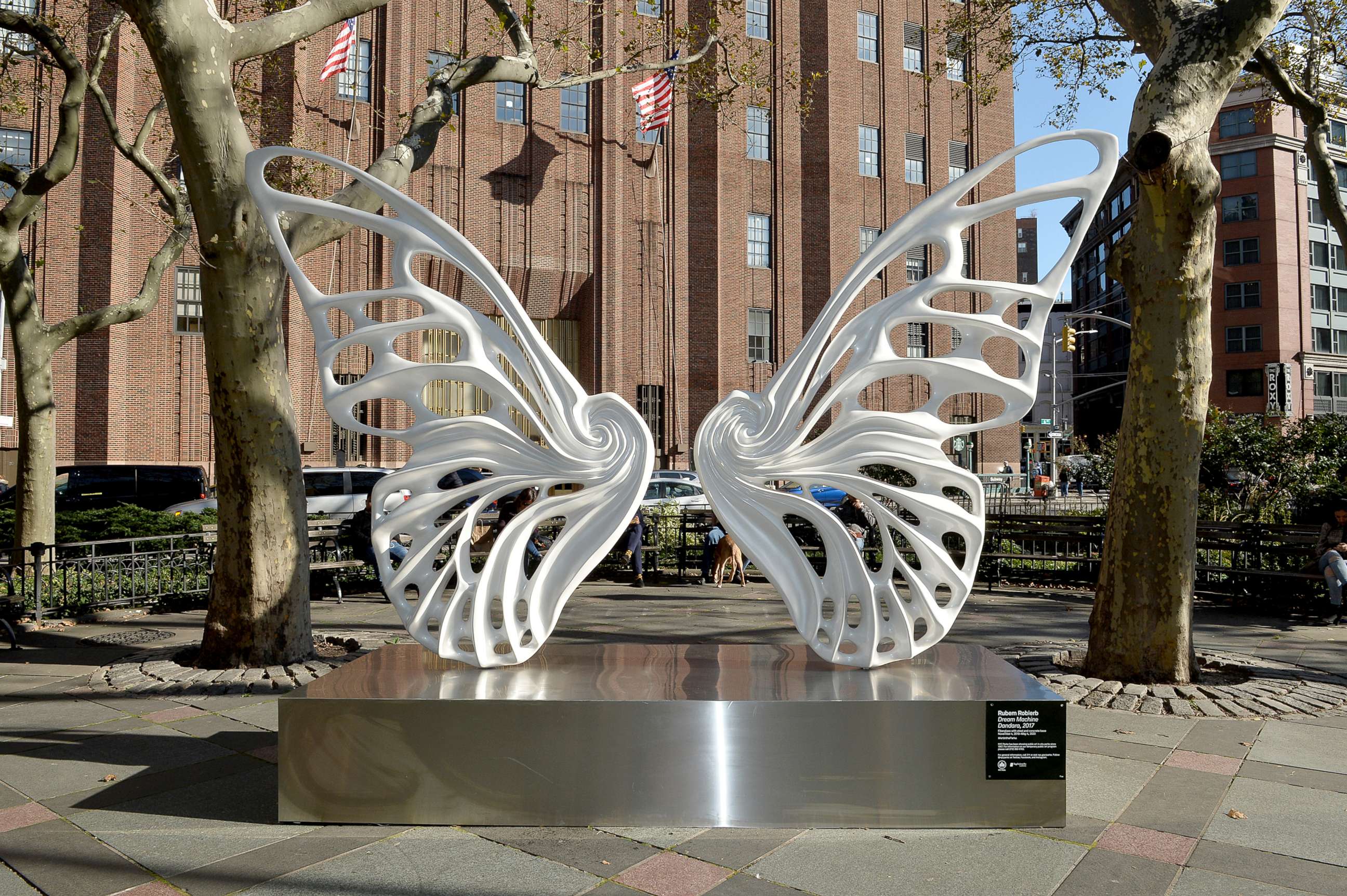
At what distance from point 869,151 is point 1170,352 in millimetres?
36091

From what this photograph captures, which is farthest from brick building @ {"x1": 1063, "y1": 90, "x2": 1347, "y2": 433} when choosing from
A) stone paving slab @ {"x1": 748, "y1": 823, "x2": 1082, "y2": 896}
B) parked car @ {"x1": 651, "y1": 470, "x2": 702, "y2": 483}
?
stone paving slab @ {"x1": 748, "y1": 823, "x2": 1082, "y2": 896}

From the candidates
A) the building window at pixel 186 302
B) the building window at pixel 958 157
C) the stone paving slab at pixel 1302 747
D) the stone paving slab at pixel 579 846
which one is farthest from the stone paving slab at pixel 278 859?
the building window at pixel 958 157

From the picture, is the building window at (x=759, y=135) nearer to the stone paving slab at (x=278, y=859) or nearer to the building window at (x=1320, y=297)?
the building window at (x=1320, y=297)

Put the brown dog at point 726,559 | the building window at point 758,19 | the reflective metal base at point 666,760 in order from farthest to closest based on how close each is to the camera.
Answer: the building window at point 758,19 → the brown dog at point 726,559 → the reflective metal base at point 666,760

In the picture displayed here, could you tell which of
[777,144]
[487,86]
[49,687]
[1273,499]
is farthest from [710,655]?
[777,144]

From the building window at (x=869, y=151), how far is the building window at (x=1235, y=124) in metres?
26.1

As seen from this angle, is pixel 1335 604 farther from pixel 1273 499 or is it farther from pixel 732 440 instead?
pixel 732 440

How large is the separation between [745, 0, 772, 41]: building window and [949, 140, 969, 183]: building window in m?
9.39

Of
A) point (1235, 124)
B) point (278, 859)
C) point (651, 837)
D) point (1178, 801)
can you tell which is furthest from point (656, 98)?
point (1235, 124)

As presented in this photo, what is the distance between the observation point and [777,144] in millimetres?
39844

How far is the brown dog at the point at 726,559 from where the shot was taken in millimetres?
14766

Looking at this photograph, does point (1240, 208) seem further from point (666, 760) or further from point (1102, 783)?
point (666, 760)

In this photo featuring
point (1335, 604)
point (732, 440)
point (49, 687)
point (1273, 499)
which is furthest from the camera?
point (1273, 499)

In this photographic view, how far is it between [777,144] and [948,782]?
37.8m
